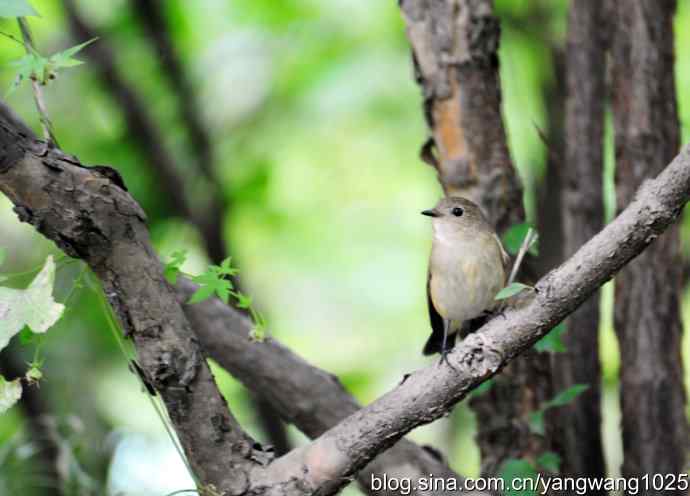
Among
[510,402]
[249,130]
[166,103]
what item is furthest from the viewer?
[249,130]

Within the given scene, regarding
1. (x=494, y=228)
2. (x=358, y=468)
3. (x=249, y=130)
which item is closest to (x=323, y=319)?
(x=249, y=130)

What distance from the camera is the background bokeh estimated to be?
16.1 feet

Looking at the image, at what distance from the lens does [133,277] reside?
233 cm

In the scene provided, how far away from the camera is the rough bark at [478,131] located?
3.35 meters

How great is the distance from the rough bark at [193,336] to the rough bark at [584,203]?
133cm

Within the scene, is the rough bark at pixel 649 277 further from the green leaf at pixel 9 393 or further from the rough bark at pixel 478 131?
the green leaf at pixel 9 393

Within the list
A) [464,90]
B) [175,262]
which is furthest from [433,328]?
[175,262]

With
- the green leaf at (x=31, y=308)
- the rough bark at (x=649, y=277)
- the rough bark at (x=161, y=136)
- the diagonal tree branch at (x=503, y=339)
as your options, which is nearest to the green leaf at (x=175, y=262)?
the green leaf at (x=31, y=308)

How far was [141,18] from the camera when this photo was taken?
15.5 ft

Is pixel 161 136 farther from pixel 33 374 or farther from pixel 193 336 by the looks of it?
pixel 33 374

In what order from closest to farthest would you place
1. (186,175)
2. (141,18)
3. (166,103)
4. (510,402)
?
(510,402) < (141,18) < (186,175) < (166,103)

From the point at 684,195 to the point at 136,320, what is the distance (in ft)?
4.62

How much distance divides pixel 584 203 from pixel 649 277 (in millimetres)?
411

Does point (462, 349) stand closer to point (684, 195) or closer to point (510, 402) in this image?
point (684, 195)
